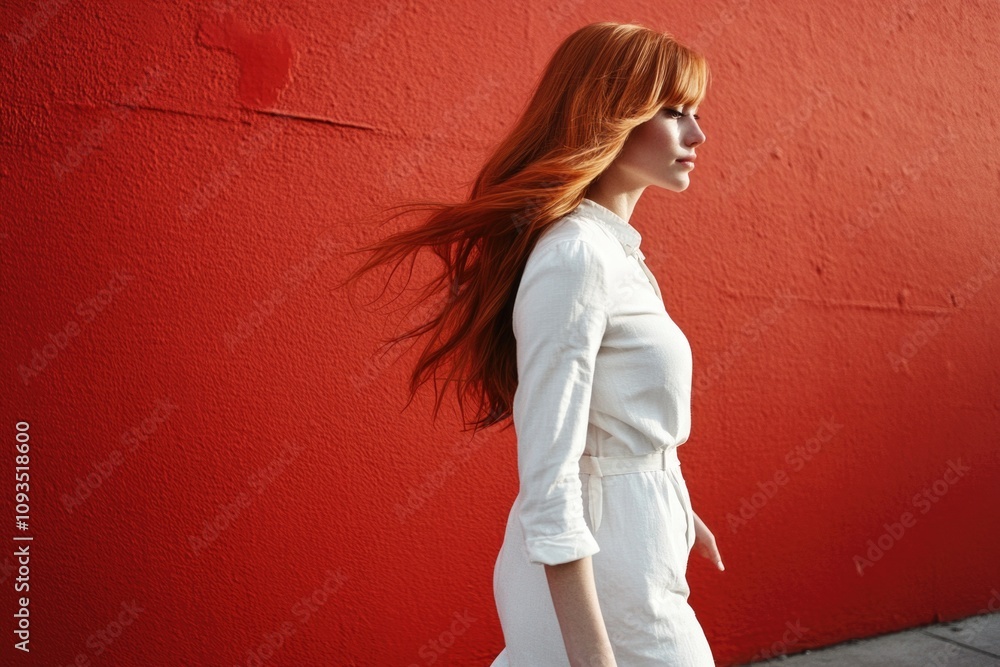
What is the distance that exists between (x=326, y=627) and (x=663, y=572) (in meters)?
1.69

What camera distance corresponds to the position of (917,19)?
12.2ft

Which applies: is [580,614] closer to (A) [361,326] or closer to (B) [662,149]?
(B) [662,149]

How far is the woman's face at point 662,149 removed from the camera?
4.76 feet

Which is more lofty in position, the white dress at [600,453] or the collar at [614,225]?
the collar at [614,225]

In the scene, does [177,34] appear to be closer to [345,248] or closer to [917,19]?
[345,248]

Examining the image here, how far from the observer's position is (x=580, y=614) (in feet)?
3.56

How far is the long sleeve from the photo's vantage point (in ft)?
3.60

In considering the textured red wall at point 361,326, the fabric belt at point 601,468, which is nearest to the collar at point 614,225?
the fabric belt at point 601,468

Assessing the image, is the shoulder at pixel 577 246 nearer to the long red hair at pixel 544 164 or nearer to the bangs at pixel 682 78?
the long red hair at pixel 544 164

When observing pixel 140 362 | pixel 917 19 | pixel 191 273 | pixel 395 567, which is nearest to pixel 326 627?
pixel 395 567

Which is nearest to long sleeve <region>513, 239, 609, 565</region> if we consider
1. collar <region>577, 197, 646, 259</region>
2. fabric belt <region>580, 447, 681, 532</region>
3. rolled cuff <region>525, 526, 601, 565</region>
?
rolled cuff <region>525, 526, 601, 565</region>

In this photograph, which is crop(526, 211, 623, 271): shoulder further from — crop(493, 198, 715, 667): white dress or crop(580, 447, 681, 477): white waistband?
Result: crop(580, 447, 681, 477): white waistband

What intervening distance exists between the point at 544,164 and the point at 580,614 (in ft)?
2.23

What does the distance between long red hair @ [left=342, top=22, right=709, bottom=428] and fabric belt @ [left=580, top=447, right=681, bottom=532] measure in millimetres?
255
